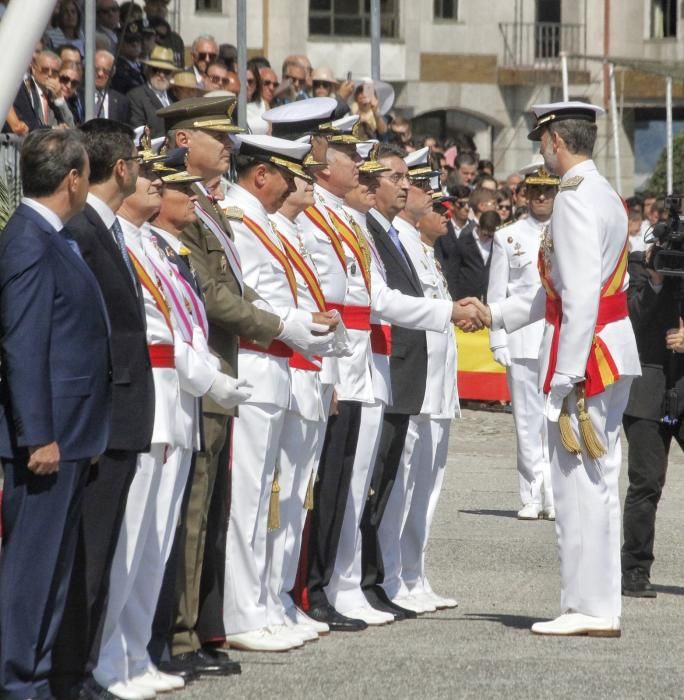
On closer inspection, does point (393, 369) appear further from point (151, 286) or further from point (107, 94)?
point (107, 94)

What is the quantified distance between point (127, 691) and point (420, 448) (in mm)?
3145

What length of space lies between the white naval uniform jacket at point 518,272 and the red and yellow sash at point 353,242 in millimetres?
3587

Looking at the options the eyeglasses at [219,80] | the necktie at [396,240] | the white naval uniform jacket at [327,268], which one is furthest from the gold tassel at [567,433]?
the eyeglasses at [219,80]

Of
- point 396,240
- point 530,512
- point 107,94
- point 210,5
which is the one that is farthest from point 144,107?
point 210,5

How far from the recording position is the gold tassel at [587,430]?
8.04m

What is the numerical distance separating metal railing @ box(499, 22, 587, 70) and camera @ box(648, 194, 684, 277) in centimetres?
3094

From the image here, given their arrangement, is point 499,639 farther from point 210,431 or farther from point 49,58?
point 49,58

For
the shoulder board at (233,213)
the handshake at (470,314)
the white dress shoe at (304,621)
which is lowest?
the white dress shoe at (304,621)

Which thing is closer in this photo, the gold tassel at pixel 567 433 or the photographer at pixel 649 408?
the gold tassel at pixel 567 433

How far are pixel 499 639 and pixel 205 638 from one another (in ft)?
4.65

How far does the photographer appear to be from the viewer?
9422 millimetres

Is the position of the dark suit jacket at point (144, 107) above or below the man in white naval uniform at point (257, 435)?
above

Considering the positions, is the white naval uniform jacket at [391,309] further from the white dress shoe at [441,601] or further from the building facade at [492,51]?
the building facade at [492,51]

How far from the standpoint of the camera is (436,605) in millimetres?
8945
